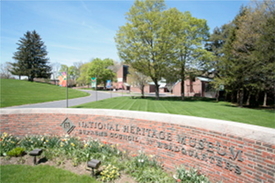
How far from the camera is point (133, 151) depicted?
5473 mm

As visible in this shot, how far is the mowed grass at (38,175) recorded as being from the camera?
13.3ft

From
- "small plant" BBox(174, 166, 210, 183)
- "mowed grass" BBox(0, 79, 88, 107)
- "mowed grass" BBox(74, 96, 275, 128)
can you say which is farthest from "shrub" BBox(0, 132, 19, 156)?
"mowed grass" BBox(0, 79, 88, 107)

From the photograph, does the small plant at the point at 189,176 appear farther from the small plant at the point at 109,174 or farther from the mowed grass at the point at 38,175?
the mowed grass at the point at 38,175

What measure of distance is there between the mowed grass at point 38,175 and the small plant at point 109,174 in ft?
0.83

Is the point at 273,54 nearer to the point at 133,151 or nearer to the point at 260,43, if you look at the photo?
the point at 260,43

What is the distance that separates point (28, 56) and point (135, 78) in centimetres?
3679

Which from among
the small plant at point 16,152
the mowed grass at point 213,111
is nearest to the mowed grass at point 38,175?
the small plant at point 16,152

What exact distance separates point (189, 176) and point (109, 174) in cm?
217

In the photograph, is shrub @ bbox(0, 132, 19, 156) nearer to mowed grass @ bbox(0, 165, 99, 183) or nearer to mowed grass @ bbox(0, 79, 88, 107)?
mowed grass @ bbox(0, 165, 99, 183)

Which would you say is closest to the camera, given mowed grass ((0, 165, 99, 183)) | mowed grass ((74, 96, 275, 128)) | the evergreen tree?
mowed grass ((0, 165, 99, 183))

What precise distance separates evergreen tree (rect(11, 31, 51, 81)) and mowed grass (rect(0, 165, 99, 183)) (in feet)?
157

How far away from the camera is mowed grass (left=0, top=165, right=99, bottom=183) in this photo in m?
4.07

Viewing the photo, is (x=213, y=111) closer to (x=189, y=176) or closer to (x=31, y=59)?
(x=189, y=176)

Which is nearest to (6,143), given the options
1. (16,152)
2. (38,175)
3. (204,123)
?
(16,152)
